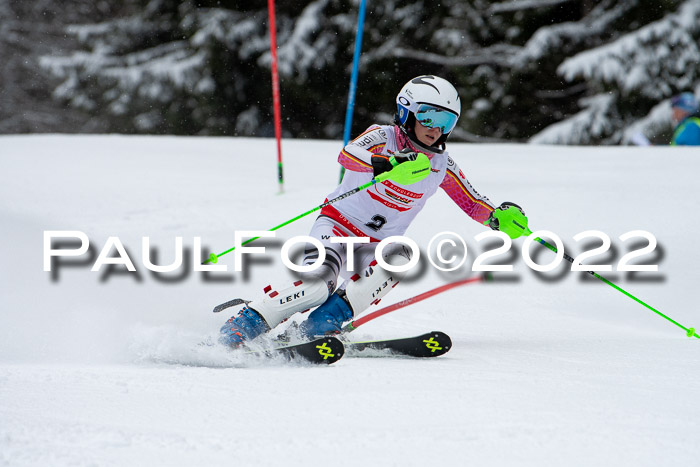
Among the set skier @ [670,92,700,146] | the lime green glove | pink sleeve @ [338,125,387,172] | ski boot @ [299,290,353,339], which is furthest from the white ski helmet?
skier @ [670,92,700,146]

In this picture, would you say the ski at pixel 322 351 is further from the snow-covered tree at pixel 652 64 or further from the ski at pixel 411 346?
the snow-covered tree at pixel 652 64

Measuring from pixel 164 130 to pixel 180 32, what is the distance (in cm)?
267

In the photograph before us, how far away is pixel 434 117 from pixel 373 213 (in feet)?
1.91

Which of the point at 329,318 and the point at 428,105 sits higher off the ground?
the point at 428,105

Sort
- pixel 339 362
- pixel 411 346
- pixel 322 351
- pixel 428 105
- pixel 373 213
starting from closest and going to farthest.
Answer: pixel 322 351 → pixel 339 362 → pixel 411 346 → pixel 428 105 → pixel 373 213

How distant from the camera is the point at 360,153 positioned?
3488 millimetres

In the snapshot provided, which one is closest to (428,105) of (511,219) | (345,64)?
(511,219)

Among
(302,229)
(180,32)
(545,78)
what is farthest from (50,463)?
(180,32)

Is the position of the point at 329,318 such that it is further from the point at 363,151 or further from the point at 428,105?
the point at 428,105

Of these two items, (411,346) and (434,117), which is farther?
(434,117)

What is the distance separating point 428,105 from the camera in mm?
3447

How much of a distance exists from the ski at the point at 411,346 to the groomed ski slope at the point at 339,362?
0.36 feet

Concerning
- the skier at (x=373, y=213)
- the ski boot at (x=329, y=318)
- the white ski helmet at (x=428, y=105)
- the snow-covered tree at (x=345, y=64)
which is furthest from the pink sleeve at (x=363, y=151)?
the snow-covered tree at (x=345, y=64)

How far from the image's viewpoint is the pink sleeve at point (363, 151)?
3477 mm
